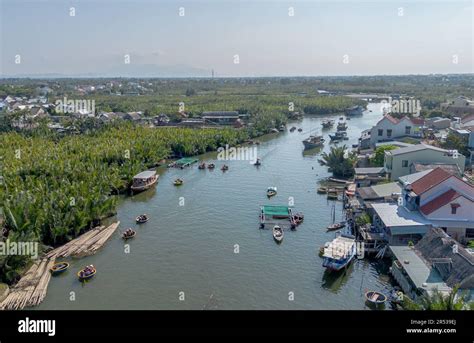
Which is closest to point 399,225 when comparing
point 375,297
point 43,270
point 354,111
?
point 375,297

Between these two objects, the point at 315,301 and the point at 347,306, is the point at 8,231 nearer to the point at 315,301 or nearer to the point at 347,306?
the point at 315,301

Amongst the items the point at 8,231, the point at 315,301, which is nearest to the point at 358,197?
the point at 315,301

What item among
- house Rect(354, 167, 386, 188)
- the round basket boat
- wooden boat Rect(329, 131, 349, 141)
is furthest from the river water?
wooden boat Rect(329, 131, 349, 141)

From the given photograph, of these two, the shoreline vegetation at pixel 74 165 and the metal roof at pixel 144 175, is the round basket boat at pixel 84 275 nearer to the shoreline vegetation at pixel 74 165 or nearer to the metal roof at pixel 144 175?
the shoreline vegetation at pixel 74 165

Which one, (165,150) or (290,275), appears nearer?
(290,275)

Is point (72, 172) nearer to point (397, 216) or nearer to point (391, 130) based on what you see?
point (397, 216)

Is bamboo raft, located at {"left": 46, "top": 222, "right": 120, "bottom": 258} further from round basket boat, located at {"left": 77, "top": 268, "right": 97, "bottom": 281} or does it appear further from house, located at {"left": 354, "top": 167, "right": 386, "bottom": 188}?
house, located at {"left": 354, "top": 167, "right": 386, "bottom": 188}
